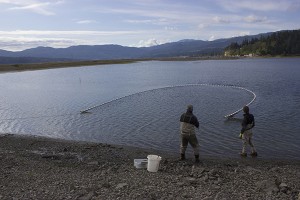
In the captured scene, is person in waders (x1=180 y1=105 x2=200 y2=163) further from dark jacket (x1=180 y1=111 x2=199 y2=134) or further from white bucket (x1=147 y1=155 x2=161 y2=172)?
white bucket (x1=147 y1=155 x2=161 y2=172)

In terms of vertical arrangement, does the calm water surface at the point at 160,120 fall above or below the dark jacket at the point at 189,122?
below

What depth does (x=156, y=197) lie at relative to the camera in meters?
11.7

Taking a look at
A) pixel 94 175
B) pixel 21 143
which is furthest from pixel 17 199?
pixel 21 143

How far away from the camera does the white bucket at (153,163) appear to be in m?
14.4

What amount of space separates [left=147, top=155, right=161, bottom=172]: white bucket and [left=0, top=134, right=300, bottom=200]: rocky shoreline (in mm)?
266

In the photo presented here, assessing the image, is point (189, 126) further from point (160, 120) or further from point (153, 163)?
point (160, 120)

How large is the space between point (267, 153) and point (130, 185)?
834 cm

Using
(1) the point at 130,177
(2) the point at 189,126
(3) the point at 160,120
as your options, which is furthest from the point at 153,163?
(3) the point at 160,120

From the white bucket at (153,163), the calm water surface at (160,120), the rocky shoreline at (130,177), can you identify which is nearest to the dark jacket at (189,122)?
the rocky shoreline at (130,177)

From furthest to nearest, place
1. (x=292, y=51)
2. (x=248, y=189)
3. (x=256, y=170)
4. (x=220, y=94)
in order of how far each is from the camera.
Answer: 1. (x=292, y=51)
2. (x=220, y=94)
3. (x=256, y=170)
4. (x=248, y=189)

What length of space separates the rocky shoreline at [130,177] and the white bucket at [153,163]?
0.87ft

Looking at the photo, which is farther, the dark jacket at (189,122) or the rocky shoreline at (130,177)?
the dark jacket at (189,122)

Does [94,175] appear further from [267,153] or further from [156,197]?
[267,153]

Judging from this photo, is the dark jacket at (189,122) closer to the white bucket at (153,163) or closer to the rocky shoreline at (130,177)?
the rocky shoreline at (130,177)
